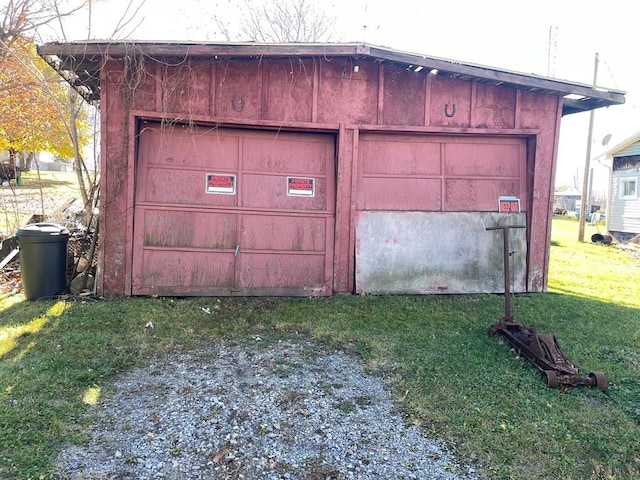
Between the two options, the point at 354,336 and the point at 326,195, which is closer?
the point at 354,336

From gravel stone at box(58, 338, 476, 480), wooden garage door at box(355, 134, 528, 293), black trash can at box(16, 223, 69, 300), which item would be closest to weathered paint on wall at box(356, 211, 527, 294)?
wooden garage door at box(355, 134, 528, 293)

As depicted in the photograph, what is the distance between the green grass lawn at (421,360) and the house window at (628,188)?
1119 centimetres

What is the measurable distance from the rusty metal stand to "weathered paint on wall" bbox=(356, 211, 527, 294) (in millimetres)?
1846

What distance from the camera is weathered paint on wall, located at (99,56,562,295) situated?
5688 millimetres

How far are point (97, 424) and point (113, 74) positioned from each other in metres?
4.59

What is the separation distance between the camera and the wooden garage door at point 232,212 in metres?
5.93

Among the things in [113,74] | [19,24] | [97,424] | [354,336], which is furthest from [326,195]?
[19,24]

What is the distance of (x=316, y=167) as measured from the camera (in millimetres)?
6340

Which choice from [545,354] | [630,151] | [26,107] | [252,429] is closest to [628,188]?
[630,151]

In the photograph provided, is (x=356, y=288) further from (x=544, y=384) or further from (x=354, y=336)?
(x=544, y=384)

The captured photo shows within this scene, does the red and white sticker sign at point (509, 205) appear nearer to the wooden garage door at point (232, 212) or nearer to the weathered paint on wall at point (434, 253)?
the weathered paint on wall at point (434, 253)

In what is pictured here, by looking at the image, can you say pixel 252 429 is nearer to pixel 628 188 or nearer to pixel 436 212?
pixel 436 212

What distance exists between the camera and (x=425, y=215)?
21.4ft

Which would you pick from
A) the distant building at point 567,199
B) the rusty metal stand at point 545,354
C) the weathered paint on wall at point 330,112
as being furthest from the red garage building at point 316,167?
the distant building at point 567,199
